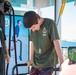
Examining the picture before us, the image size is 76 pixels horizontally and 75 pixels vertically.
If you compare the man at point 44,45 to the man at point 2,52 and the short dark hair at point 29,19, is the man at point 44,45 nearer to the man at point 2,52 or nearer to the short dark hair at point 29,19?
the short dark hair at point 29,19

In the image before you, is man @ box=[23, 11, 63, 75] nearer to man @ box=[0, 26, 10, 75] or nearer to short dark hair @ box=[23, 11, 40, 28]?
short dark hair @ box=[23, 11, 40, 28]

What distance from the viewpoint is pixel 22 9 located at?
11.3 ft

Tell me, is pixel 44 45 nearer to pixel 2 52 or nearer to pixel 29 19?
pixel 29 19

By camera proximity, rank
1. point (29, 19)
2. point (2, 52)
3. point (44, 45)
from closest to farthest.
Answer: point (29, 19) < point (44, 45) < point (2, 52)

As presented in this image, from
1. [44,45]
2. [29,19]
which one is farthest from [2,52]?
[29,19]

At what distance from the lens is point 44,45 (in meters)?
2.20

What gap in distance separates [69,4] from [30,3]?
0.67 metres

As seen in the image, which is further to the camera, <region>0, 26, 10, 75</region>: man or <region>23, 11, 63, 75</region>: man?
<region>0, 26, 10, 75</region>: man

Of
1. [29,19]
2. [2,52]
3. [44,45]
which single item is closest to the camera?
[29,19]

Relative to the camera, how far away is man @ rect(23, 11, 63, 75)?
2.14 metres

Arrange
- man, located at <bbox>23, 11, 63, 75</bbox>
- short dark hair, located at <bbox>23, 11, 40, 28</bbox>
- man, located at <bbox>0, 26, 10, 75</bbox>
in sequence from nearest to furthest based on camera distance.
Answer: short dark hair, located at <bbox>23, 11, 40, 28</bbox> → man, located at <bbox>23, 11, 63, 75</bbox> → man, located at <bbox>0, 26, 10, 75</bbox>


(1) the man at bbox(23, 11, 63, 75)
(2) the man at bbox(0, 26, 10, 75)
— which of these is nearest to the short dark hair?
(1) the man at bbox(23, 11, 63, 75)

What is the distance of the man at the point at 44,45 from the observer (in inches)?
84.1

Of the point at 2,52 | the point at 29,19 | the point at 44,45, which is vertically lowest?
the point at 2,52
